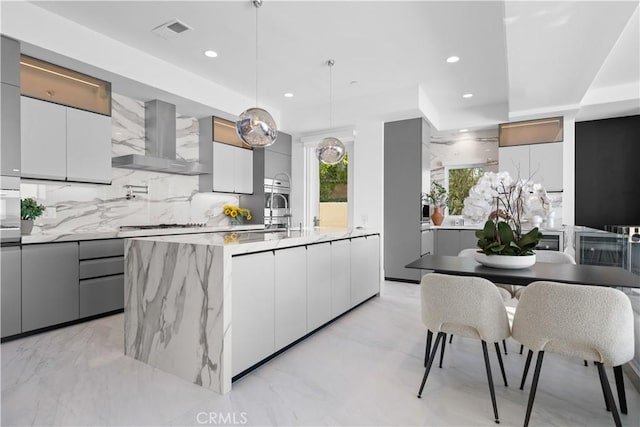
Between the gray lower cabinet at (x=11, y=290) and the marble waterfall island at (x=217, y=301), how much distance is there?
3.62 ft

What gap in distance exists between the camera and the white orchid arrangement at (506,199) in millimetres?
2193

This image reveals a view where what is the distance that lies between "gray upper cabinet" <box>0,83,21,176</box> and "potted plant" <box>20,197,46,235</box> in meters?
0.43

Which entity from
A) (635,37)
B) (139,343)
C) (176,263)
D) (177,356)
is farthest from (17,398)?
(635,37)

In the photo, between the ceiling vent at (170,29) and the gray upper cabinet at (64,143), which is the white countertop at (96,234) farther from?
the ceiling vent at (170,29)

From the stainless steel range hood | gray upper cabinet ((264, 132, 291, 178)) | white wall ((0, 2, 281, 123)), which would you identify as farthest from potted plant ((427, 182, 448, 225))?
the stainless steel range hood

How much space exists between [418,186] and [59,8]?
4492 millimetres

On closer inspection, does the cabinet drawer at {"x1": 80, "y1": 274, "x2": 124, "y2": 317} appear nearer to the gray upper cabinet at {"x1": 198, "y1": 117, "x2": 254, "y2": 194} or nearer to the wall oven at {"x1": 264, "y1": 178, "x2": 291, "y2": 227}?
the gray upper cabinet at {"x1": 198, "y1": 117, "x2": 254, "y2": 194}

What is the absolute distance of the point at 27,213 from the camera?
10.1 feet

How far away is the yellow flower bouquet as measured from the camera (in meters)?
5.54

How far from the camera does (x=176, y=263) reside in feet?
7.11

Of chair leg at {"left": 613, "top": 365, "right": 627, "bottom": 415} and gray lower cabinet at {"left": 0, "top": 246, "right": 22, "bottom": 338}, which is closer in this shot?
chair leg at {"left": 613, "top": 365, "right": 627, "bottom": 415}

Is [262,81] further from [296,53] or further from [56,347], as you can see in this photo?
[56,347]

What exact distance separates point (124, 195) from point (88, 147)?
2.73 ft

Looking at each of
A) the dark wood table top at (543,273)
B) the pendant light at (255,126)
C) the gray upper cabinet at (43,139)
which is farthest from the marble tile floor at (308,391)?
the pendant light at (255,126)
